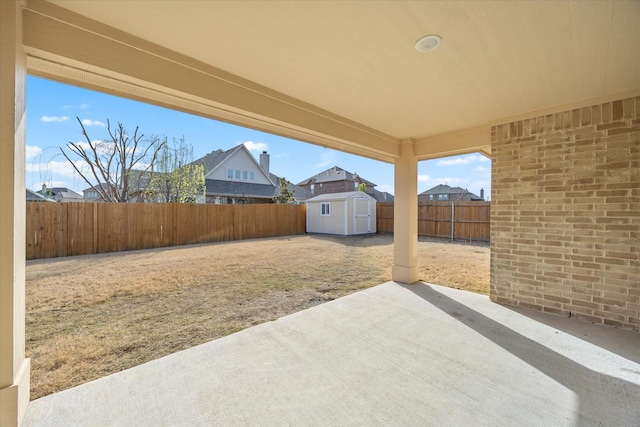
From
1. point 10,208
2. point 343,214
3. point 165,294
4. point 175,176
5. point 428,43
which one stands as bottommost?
point 165,294

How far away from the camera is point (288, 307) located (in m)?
3.98

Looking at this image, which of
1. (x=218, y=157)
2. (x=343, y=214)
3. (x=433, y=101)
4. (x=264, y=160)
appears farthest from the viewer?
(x=264, y=160)

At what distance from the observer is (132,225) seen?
32.3 ft

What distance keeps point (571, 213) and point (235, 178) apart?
18516mm

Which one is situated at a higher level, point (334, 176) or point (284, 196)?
point (334, 176)

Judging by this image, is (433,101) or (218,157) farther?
(218,157)

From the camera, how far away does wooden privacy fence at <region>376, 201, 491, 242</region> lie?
11.9 metres

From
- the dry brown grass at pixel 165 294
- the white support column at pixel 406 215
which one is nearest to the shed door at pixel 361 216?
the dry brown grass at pixel 165 294

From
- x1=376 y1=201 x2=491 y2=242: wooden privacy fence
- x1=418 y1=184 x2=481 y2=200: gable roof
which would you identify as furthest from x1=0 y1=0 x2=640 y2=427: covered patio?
x1=418 y1=184 x2=481 y2=200: gable roof

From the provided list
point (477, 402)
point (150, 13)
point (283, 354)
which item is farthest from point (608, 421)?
point (150, 13)

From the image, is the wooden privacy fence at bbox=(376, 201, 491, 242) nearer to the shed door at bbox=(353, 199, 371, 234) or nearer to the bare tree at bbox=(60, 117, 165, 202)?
the shed door at bbox=(353, 199, 371, 234)

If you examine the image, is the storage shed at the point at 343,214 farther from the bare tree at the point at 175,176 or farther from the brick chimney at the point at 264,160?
the brick chimney at the point at 264,160

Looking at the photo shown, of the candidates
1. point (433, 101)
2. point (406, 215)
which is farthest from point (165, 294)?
point (433, 101)

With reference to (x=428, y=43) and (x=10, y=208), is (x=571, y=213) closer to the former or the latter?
(x=428, y=43)
